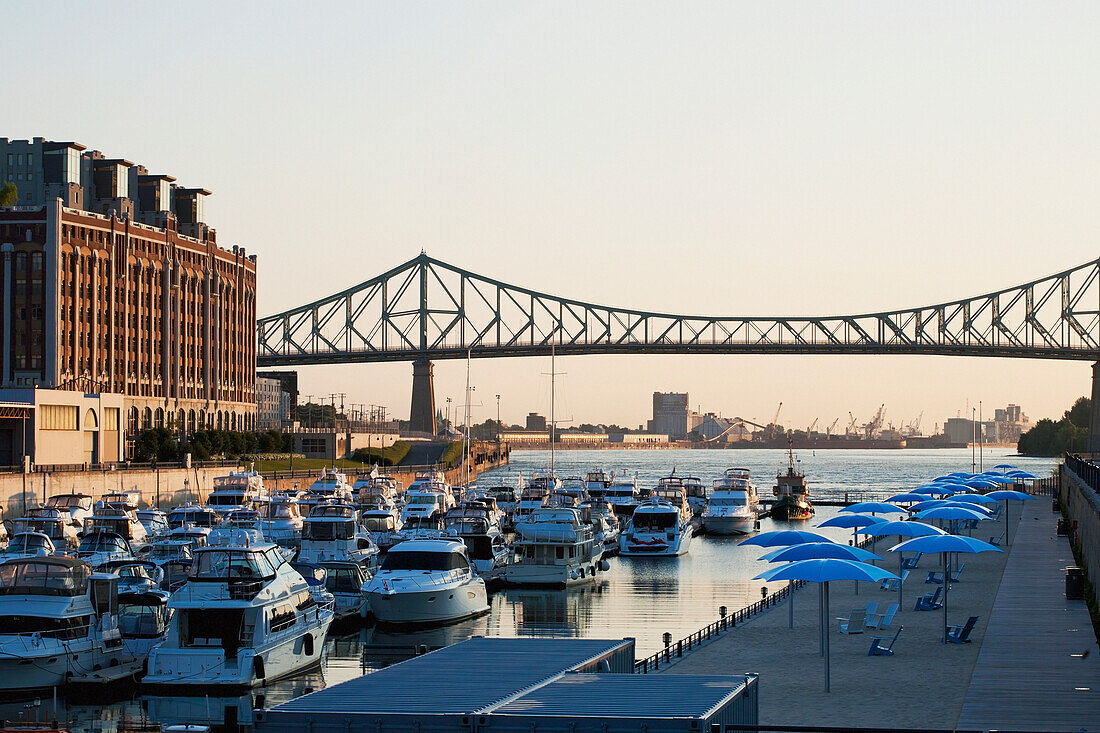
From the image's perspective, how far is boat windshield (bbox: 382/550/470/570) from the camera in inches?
1713

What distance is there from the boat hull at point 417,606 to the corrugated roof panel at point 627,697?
2420 cm

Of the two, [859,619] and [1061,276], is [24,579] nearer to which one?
[859,619]

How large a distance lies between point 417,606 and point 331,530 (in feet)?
40.5

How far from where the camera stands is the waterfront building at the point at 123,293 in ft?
398

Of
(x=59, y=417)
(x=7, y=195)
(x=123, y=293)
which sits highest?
(x=7, y=195)

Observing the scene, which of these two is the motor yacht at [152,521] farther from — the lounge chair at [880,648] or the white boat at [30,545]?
the lounge chair at [880,648]

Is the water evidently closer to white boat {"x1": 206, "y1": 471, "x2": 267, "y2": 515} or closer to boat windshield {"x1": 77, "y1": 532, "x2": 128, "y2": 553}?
boat windshield {"x1": 77, "y1": 532, "x2": 128, "y2": 553}

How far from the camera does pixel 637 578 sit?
58656 mm

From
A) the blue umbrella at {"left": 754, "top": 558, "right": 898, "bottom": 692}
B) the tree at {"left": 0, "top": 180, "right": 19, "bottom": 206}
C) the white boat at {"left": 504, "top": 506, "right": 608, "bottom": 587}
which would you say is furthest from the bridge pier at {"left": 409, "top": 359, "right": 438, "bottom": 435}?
the blue umbrella at {"left": 754, "top": 558, "right": 898, "bottom": 692}

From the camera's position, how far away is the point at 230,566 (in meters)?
33.2

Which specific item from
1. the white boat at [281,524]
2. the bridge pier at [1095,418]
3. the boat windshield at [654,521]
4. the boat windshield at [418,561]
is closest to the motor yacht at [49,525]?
the white boat at [281,524]

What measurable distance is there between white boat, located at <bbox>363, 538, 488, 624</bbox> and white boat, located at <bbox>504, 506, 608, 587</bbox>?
7950mm

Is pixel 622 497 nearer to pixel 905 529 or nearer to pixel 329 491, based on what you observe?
pixel 329 491

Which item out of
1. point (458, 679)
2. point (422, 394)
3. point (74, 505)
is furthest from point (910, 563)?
A: point (422, 394)
